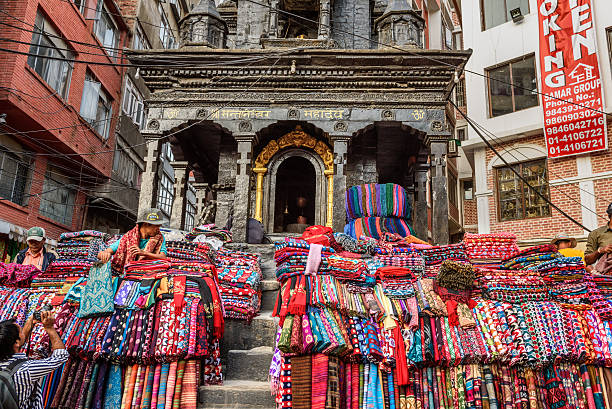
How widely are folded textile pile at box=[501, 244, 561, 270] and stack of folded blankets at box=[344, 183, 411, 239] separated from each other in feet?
7.26

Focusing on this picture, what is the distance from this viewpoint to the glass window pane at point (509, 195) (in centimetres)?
1521

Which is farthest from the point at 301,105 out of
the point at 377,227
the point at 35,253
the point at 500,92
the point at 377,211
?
the point at 500,92

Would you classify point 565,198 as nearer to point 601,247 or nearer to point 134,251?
point 601,247

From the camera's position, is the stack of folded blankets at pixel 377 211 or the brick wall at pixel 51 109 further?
the brick wall at pixel 51 109

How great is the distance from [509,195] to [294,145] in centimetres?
797

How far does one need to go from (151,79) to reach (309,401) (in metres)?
10.0

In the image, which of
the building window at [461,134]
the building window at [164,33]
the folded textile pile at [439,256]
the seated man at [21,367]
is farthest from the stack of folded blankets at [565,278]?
the building window at [164,33]

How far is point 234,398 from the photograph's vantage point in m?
4.15

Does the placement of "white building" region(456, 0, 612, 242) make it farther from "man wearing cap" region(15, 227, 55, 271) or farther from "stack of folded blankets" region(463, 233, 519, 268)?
"man wearing cap" region(15, 227, 55, 271)

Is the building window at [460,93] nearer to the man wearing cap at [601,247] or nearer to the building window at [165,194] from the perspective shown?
the building window at [165,194]

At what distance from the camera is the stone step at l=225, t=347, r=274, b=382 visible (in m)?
4.71

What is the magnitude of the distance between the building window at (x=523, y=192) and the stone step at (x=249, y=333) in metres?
12.2

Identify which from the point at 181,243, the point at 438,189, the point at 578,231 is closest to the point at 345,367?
the point at 181,243

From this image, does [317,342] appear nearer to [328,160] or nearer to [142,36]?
[328,160]
